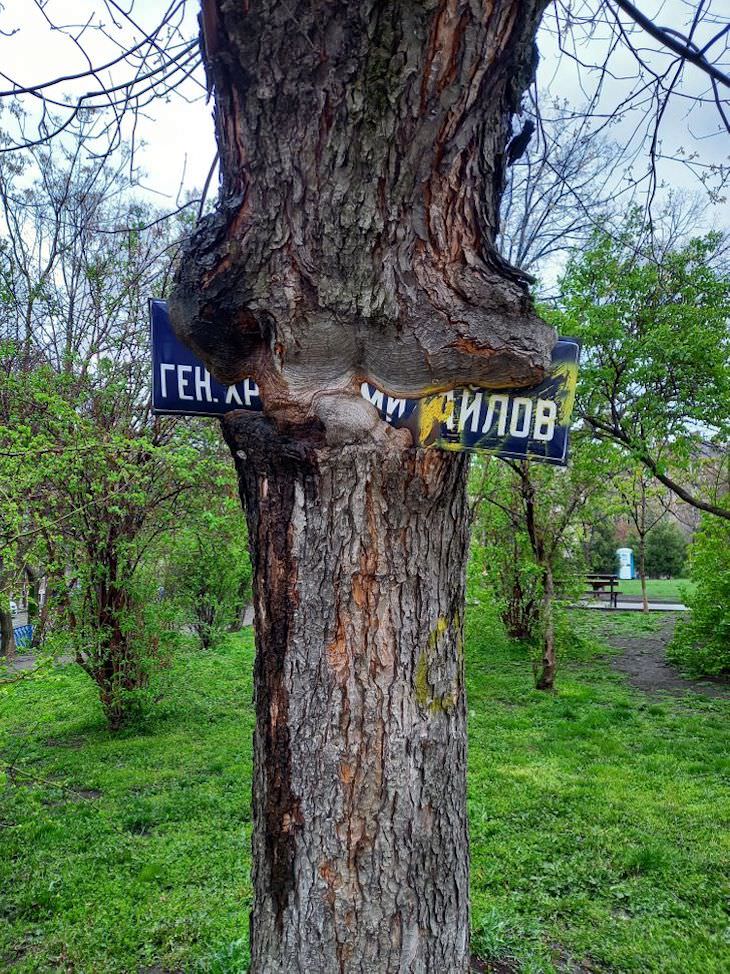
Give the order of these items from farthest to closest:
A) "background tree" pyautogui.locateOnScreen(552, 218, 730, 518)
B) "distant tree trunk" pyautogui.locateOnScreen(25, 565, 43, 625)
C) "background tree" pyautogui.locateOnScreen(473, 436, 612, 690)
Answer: "background tree" pyautogui.locateOnScreen(473, 436, 612, 690)
"background tree" pyautogui.locateOnScreen(552, 218, 730, 518)
"distant tree trunk" pyautogui.locateOnScreen(25, 565, 43, 625)

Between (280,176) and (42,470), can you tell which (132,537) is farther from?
(280,176)

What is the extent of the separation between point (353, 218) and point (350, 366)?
1.02 feet

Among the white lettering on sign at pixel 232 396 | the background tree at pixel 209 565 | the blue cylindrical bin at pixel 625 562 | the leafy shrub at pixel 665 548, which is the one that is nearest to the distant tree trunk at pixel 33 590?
the background tree at pixel 209 565

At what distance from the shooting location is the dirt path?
905cm

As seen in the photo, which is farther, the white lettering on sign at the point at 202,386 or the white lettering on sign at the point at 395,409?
the white lettering on sign at the point at 202,386

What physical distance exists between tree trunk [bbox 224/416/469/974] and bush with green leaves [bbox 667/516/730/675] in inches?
340

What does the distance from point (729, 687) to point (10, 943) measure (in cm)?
887

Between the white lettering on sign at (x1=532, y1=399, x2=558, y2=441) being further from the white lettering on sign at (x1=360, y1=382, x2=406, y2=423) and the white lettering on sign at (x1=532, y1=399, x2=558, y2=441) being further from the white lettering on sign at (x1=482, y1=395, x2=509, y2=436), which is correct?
the white lettering on sign at (x1=360, y1=382, x2=406, y2=423)

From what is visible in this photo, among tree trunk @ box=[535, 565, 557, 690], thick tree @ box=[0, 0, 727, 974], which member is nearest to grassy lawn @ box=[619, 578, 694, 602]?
tree trunk @ box=[535, 565, 557, 690]

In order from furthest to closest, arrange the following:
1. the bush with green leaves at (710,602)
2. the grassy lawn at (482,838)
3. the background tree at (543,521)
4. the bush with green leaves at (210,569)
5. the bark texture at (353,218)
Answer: the bush with green leaves at (710,602), the background tree at (543,521), the bush with green leaves at (210,569), the grassy lawn at (482,838), the bark texture at (353,218)

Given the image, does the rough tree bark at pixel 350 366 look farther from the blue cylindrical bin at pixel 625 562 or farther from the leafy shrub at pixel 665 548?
the leafy shrub at pixel 665 548

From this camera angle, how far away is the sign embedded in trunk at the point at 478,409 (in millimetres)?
1425

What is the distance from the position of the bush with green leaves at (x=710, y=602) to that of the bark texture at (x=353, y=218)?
28.5 ft

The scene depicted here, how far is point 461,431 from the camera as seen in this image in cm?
144
